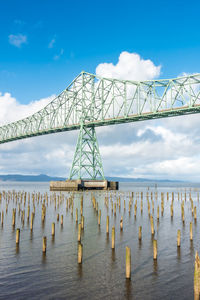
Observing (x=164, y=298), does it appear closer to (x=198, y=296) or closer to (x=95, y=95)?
(x=198, y=296)

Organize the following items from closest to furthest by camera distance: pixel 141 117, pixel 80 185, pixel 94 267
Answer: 1. pixel 94 267
2. pixel 141 117
3. pixel 80 185

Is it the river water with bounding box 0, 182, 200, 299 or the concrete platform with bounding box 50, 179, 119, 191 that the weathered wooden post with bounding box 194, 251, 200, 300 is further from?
the concrete platform with bounding box 50, 179, 119, 191

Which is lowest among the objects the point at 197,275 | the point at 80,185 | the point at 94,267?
the point at 94,267

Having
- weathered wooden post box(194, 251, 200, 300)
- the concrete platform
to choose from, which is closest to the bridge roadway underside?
the concrete platform

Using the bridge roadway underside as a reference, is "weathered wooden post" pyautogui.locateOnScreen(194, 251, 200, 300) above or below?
below

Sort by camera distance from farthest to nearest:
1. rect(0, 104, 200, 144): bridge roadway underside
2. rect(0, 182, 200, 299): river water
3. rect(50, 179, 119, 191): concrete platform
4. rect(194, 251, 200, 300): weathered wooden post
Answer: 1. rect(50, 179, 119, 191): concrete platform
2. rect(0, 104, 200, 144): bridge roadway underside
3. rect(0, 182, 200, 299): river water
4. rect(194, 251, 200, 300): weathered wooden post

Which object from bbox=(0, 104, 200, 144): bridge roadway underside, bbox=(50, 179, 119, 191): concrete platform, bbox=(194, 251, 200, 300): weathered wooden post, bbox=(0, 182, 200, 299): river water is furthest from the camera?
bbox=(50, 179, 119, 191): concrete platform

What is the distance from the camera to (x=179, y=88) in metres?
60.0

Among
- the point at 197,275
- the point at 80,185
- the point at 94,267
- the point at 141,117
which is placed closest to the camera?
the point at 197,275

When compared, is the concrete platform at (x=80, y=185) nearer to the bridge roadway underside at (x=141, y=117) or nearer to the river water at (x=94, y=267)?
the bridge roadway underside at (x=141, y=117)

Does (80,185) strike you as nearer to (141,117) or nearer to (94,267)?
(141,117)

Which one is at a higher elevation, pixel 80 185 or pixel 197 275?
Answer: pixel 80 185

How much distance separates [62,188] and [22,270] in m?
55.6

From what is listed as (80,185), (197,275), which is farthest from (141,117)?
(197,275)
